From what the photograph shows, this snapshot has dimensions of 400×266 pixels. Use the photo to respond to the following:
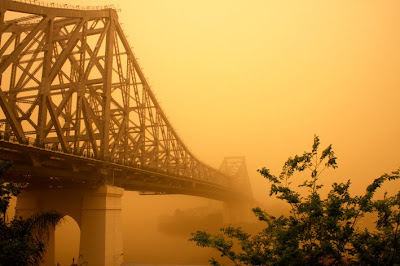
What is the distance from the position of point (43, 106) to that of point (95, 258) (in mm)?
10033

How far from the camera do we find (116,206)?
2512 cm

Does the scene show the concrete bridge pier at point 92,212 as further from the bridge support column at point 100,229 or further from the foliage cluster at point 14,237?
the foliage cluster at point 14,237

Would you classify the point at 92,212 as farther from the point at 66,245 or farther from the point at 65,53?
the point at 66,245

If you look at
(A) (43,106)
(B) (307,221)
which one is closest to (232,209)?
(A) (43,106)

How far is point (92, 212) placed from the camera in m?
23.6

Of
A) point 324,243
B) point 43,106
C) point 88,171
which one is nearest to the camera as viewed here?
point 324,243

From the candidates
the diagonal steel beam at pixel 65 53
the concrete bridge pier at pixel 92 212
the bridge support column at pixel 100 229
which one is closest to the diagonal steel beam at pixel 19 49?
the diagonal steel beam at pixel 65 53

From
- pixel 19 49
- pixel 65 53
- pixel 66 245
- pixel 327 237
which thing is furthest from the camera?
pixel 66 245

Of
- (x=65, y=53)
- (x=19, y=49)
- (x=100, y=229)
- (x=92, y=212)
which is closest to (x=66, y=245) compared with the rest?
(x=92, y=212)

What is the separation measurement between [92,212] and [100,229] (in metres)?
1.32

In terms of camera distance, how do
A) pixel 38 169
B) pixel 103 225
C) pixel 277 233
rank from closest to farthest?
pixel 277 233 < pixel 38 169 < pixel 103 225

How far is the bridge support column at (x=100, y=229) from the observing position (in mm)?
22672

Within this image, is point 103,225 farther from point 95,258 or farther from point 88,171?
point 88,171

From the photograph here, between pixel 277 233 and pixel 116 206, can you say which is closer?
pixel 277 233
